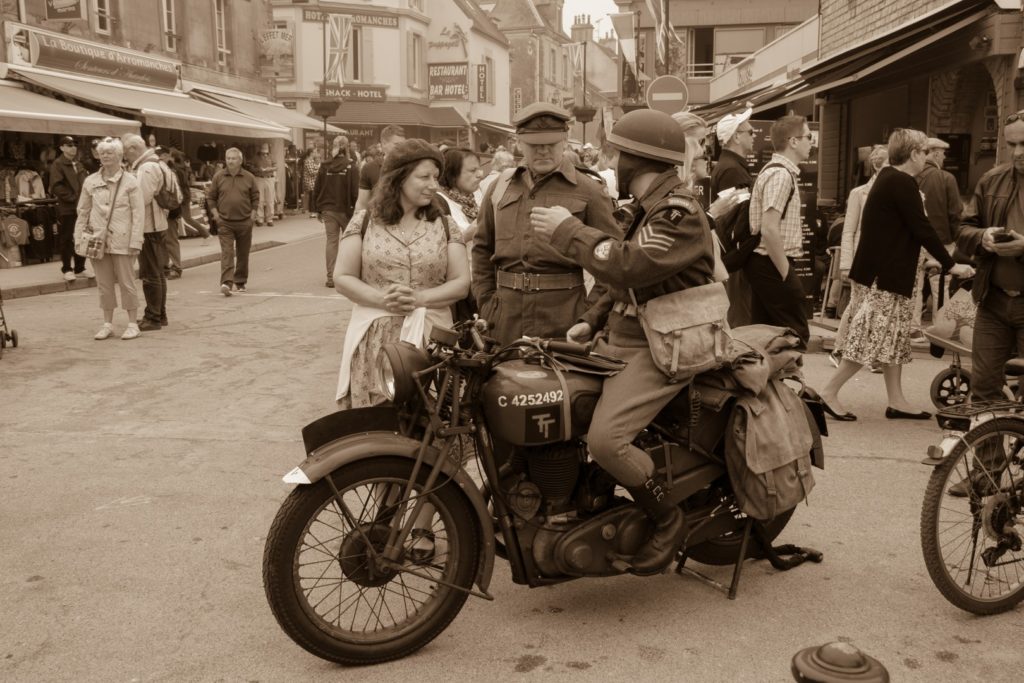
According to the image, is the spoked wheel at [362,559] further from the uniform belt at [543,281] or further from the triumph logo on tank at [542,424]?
the uniform belt at [543,281]

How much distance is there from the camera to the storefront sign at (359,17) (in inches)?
1750

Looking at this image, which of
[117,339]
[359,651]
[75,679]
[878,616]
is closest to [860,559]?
[878,616]

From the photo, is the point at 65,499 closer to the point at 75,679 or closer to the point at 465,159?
the point at 75,679

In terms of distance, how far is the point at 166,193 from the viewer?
11.9 meters

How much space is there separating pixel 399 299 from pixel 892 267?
383 centimetres

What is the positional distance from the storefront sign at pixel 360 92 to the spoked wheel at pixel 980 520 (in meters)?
42.3

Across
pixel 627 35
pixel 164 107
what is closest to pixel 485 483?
pixel 164 107

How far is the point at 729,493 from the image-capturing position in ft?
14.3

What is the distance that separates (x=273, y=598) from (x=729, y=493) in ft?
5.89

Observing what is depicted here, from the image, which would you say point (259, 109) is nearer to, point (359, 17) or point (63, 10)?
point (63, 10)

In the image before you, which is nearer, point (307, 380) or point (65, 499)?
point (65, 499)

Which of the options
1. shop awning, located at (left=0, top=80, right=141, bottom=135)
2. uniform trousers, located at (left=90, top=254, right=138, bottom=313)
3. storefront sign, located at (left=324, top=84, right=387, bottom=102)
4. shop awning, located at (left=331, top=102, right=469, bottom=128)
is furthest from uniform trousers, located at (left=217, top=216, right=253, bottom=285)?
storefront sign, located at (left=324, top=84, right=387, bottom=102)

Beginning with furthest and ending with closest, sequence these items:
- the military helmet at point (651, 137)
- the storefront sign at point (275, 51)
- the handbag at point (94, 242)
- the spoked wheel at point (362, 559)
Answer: the storefront sign at point (275, 51) < the handbag at point (94, 242) < the military helmet at point (651, 137) < the spoked wheel at point (362, 559)

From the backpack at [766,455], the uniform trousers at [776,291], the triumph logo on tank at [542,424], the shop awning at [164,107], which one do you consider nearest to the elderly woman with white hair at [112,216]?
the uniform trousers at [776,291]
